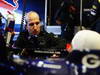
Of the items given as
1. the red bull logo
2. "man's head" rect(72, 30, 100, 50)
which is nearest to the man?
"man's head" rect(72, 30, 100, 50)

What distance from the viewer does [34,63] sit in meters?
1.22

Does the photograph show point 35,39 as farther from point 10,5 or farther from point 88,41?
point 10,5

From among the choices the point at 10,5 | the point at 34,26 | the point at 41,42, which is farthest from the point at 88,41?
the point at 10,5

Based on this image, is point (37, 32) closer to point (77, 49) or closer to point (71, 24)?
point (71, 24)

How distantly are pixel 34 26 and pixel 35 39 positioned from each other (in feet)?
0.94

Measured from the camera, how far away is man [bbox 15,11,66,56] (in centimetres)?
257

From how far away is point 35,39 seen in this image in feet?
8.69

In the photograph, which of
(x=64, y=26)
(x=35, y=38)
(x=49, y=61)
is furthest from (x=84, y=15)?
(x=49, y=61)

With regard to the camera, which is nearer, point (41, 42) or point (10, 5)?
point (41, 42)

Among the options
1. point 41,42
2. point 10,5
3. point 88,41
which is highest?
point 10,5

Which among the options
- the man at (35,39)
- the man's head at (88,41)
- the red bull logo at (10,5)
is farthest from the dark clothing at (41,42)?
the red bull logo at (10,5)

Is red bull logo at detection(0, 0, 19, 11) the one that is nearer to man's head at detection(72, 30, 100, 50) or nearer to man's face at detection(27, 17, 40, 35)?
man's face at detection(27, 17, 40, 35)

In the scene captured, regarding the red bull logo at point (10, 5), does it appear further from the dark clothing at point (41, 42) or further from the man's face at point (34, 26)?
the dark clothing at point (41, 42)

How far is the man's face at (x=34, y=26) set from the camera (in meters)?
2.85
